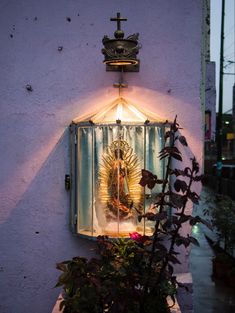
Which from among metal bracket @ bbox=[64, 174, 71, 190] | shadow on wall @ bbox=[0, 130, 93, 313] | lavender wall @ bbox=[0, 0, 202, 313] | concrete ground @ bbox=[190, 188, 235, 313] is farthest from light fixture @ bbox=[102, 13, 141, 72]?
concrete ground @ bbox=[190, 188, 235, 313]

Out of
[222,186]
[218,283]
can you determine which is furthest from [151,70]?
[222,186]

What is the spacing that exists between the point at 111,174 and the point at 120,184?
17 centimetres

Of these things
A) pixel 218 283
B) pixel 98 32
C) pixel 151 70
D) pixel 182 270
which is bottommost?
pixel 218 283

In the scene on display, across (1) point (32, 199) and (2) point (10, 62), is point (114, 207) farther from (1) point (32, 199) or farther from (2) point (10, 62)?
(2) point (10, 62)

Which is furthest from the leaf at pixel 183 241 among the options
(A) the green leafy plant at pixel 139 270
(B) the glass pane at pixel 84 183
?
(B) the glass pane at pixel 84 183

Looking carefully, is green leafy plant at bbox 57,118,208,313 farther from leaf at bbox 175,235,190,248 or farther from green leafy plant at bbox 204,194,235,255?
green leafy plant at bbox 204,194,235,255

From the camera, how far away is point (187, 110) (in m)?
5.75

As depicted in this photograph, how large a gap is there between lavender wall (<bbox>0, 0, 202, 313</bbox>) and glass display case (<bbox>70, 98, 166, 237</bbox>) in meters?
0.24

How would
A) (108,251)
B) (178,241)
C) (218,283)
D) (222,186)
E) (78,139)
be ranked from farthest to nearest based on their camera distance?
(222,186), (218,283), (78,139), (108,251), (178,241)

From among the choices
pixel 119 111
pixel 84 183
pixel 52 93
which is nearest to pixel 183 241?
pixel 84 183

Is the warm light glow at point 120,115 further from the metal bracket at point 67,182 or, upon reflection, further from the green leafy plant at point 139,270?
the green leafy plant at point 139,270

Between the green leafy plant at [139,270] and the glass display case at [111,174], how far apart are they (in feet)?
2.91

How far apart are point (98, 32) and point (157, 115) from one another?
4.31ft

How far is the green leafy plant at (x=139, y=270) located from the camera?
3.96 m
